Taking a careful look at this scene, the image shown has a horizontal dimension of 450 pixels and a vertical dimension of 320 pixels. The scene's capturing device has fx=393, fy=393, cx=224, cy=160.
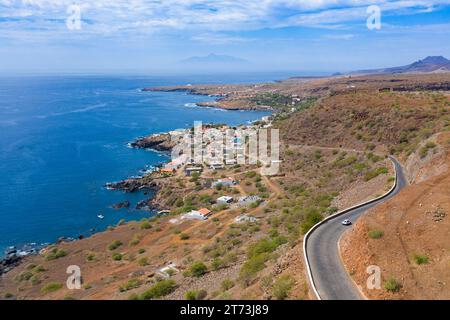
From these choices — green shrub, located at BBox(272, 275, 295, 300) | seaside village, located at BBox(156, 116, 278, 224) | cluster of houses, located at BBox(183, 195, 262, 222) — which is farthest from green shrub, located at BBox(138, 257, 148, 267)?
green shrub, located at BBox(272, 275, 295, 300)

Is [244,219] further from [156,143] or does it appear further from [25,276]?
[156,143]

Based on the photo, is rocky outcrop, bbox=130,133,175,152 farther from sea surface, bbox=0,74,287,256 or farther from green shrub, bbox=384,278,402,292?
green shrub, bbox=384,278,402,292

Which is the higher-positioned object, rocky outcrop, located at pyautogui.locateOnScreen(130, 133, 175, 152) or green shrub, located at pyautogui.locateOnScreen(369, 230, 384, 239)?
green shrub, located at pyautogui.locateOnScreen(369, 230, 384, 239)

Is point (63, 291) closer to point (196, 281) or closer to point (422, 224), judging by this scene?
point (196, 281)

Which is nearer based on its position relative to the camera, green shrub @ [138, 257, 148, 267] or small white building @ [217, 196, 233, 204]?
green shrub @ [138, 257, 148, 267]

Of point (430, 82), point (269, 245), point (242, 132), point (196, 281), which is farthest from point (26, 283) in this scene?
point (430, 82)

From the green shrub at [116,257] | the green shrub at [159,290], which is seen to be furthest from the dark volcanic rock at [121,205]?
the green shrub at [159,290]

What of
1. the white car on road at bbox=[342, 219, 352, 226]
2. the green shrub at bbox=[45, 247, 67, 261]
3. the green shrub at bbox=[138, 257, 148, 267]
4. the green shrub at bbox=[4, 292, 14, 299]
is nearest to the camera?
the white car on road at bbox=[342, 219, 352, 226]
